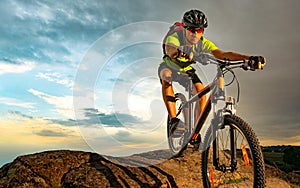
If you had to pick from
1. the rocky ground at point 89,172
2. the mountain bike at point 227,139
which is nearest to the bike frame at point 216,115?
the mountain bike at point 227,139

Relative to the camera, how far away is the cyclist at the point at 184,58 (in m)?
7.41

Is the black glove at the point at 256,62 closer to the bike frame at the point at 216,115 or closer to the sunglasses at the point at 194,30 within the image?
the bike frame at the point at 216,115

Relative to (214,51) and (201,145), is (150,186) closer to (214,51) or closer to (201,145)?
(201,145)

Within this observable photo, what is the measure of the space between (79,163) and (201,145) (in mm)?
3087

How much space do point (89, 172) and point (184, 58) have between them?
3.51 metres

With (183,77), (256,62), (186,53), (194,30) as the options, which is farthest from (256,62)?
(183,77)

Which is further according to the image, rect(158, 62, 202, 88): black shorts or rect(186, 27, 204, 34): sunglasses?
rect(158, 62, 202, 88): black shorts

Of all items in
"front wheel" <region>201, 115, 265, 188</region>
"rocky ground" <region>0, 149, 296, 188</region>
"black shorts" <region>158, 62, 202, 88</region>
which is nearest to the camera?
"front wheel" <region>201, 115, 265, 188</region>

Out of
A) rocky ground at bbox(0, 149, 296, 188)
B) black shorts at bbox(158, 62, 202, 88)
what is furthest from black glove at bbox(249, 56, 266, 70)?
rocky ground at bbox(0, 149, 296, 188)

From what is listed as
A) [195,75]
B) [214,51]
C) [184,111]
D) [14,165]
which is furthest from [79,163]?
[214,51]

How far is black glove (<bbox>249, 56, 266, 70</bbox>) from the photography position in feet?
19.8

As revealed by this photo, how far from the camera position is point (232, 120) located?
20.3 ft

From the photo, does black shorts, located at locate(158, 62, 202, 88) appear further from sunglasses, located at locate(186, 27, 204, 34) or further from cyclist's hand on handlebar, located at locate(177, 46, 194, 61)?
cyclist's hand on handlebar, located at locate(177, 46, 194, 61)

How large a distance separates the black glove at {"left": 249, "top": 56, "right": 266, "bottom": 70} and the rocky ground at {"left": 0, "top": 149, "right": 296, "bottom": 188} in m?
3.53
